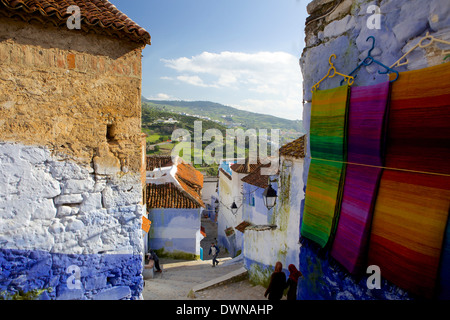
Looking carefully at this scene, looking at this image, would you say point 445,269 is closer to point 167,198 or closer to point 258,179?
point 258,179

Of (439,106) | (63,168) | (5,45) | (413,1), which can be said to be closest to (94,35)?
(5,45)

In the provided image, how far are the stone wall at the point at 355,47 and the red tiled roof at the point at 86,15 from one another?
249cm

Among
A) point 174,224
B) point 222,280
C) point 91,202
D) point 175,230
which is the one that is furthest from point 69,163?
point 175,230

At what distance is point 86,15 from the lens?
3438 millimetres

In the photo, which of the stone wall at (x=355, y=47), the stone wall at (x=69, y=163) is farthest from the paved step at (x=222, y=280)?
the stone wall at (x=69, y=163)

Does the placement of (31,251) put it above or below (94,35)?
Answer: below

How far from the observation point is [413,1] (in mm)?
2900

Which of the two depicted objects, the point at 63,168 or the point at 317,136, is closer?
the point at 63,168

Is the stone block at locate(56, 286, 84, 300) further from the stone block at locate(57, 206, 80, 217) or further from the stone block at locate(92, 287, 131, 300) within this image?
the stone block at locate(57, 206, 80, 217)

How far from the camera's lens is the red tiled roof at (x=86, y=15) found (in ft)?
10.1

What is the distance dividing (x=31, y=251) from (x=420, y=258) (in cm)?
415

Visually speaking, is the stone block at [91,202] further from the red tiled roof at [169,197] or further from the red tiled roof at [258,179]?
the red tiled roof at [169,197]

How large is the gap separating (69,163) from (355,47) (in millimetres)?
3809
